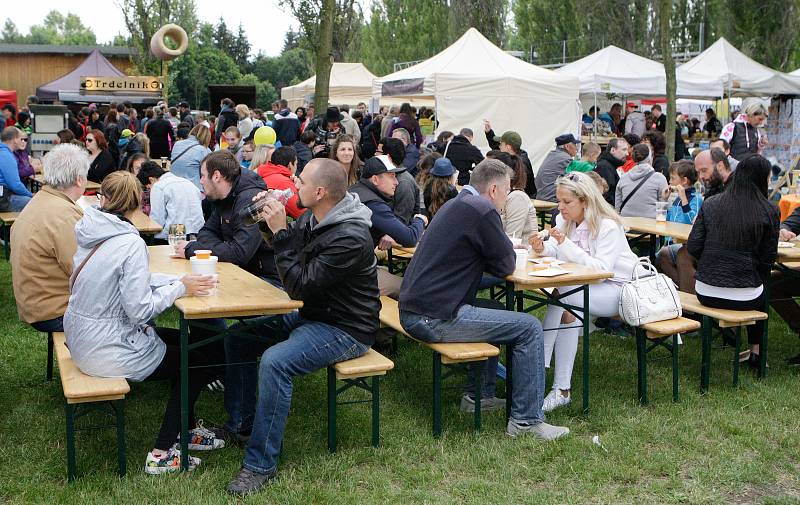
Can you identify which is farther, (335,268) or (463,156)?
(463,156)

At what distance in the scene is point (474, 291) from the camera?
15.8ft

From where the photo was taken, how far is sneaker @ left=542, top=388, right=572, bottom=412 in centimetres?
524

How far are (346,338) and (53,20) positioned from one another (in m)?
140

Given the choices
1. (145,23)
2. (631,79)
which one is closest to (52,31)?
(145,23)

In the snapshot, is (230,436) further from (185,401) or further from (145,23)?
(145,23)

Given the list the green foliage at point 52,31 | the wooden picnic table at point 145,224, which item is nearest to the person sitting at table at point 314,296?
the wooden picnic table at point 145,224

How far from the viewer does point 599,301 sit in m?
5.45

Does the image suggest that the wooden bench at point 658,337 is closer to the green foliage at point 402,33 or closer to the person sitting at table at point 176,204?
the person sitting at table at point 176,204

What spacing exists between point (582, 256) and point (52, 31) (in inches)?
5263

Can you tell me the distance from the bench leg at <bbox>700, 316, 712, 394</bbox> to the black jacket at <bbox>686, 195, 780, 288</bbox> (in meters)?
0.28

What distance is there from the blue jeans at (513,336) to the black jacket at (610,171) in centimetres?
528

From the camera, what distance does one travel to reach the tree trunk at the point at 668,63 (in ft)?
48.6

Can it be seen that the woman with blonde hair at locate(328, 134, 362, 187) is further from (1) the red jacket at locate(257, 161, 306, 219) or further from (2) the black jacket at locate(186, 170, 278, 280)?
(2) the black jacket at locate(186, 170, 278, 280)

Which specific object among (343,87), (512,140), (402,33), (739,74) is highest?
(402,33)
